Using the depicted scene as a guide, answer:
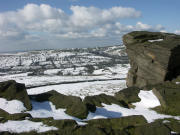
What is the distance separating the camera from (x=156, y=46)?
3606cm

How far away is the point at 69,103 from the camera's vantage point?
70.6 feet

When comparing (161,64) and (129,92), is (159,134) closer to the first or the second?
(129,92)

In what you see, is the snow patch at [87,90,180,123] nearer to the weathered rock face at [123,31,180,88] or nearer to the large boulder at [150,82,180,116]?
the large boulder at [150,82,180,116]

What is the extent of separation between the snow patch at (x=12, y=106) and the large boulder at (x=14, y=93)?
47 centimetres

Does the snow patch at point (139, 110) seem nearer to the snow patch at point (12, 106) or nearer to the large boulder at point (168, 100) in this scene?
the large boulder at point (168, 100)

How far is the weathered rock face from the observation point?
34312 millimetres

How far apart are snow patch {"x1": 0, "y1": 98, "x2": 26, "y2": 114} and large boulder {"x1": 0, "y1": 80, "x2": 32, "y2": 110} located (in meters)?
0.47

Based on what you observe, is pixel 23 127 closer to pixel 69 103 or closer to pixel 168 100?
pixel 69 103

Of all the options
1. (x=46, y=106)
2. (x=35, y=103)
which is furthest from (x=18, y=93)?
(x=46, y=106)

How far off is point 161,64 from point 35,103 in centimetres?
2525

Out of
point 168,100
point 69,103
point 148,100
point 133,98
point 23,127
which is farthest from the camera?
point 133,98

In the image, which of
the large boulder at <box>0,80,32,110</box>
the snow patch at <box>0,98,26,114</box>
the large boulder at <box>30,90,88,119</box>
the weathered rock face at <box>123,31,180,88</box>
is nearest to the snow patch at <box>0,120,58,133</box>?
the snow patch at <box>0,98,26,114</box>

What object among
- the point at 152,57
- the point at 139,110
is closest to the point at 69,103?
the point at 139,110

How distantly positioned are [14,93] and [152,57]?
27.5 meters
